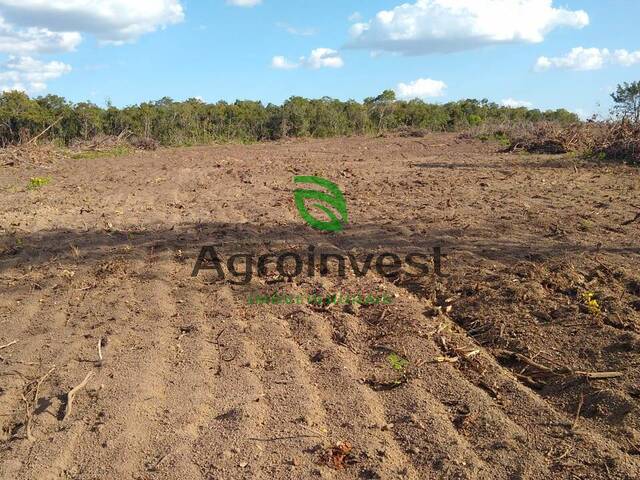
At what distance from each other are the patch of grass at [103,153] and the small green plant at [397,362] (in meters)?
11.9

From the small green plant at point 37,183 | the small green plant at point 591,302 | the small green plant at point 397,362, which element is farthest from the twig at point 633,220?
the small green plant at point 37,183

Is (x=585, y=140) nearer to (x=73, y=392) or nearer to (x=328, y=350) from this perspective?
(x=328, y=350)

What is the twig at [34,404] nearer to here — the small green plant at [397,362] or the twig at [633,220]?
the small green plant at [397,362]

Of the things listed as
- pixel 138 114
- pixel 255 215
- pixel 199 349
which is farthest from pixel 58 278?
pixel 138 114

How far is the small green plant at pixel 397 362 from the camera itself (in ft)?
10.8

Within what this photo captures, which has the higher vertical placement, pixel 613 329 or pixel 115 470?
pixel 613 329

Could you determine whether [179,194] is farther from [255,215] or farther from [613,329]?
[613,329]

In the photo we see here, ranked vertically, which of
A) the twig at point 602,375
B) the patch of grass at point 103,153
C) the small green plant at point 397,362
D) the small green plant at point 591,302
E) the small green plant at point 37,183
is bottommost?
the small green plant at point 397,362

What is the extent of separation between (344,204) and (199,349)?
3.87 meters

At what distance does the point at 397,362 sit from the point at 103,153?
13037 mm

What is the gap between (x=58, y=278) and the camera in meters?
4.80

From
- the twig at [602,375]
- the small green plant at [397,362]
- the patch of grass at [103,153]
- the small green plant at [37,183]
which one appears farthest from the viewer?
the patch of grass at [103,153]

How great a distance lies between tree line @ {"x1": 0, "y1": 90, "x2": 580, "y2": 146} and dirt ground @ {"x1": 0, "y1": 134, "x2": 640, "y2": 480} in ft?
34.9

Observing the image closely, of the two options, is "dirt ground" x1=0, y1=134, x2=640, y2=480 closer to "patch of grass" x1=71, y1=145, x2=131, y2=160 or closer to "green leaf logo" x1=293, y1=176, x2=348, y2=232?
"green leaf logo" x1=293, y1=176, x2=348, y2=232
